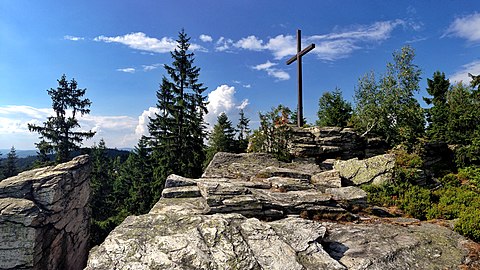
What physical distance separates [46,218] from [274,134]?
14.6 meters

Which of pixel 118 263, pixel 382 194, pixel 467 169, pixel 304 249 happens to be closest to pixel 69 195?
pixel 118 263

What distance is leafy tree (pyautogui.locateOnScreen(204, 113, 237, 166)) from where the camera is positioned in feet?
85.1

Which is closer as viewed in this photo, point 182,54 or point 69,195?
point 69,195

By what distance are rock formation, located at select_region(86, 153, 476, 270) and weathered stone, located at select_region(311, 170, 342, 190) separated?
153 cm

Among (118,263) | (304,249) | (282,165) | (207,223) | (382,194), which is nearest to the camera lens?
(118,263)

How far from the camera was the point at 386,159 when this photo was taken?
50.2 feet

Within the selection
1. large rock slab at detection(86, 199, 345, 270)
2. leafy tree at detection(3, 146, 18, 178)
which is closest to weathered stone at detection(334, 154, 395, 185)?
large rock slab at detection(86, 199, 345, 270)

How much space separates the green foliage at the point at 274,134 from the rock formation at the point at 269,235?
591 centimetres

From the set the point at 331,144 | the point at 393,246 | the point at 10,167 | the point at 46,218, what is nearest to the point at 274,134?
the point at 331,144

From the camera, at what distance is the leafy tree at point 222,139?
25938 mm

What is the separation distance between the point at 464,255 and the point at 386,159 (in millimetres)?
7988

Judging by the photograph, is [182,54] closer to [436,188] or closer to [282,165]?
[282,165]

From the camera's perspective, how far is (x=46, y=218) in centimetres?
1597

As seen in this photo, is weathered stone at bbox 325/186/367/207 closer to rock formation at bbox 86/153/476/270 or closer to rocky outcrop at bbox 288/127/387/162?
rock formation at bbox 86/153/476/270
